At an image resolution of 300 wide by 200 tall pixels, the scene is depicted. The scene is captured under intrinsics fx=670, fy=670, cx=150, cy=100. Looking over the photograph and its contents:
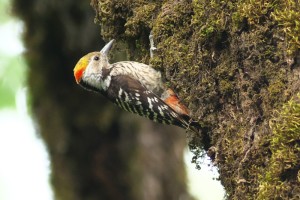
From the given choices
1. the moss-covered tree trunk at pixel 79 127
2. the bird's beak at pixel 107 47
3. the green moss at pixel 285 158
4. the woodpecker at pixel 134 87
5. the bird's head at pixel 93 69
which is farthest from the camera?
the moss-covered tree trunk at pixel 79 127

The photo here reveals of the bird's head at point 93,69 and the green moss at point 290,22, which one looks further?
the bird's head at point 93,69

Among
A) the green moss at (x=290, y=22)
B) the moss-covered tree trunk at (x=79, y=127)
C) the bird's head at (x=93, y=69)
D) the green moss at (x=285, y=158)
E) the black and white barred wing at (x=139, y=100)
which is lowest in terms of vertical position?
the green moss at (x=285, y=158)

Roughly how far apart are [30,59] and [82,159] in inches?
45.6

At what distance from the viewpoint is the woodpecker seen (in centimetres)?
456

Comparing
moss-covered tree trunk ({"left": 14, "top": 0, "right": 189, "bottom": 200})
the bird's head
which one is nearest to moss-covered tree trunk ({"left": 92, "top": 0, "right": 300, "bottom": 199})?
the bird's head

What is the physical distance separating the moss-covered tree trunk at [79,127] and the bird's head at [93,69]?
1673mm

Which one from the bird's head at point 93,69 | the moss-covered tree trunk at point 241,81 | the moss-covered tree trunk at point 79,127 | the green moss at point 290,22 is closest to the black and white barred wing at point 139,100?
the bird's head at point 93,69

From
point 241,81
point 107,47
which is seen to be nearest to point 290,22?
point 241,81

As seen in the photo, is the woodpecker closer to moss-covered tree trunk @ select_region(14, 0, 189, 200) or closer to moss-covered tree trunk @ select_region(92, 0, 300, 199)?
moss-covered tree trunk @ select_region(92, 0, 300, 199)

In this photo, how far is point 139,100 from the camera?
4773mm

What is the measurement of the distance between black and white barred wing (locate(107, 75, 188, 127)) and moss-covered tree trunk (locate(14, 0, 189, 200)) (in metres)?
1.83

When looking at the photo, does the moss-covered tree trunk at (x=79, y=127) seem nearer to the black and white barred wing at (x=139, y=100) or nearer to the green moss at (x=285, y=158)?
the black and white barred wing at (x=139, y=100)

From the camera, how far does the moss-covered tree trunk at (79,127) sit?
6715 millimetres

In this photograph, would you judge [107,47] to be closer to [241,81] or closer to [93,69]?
[93,69]
